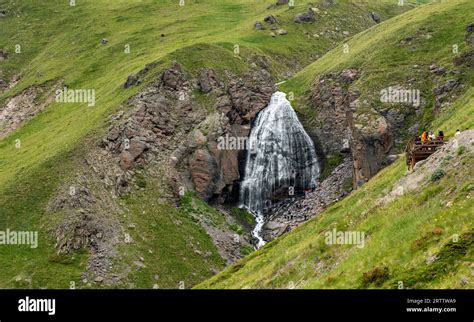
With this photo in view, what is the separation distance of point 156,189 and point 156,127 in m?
12.2

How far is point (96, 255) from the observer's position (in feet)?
221

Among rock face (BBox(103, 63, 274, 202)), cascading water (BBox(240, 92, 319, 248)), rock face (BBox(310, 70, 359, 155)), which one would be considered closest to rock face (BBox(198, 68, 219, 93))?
rock face (BBox(103, 63, 274, 202))

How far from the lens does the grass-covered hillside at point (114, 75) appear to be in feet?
224

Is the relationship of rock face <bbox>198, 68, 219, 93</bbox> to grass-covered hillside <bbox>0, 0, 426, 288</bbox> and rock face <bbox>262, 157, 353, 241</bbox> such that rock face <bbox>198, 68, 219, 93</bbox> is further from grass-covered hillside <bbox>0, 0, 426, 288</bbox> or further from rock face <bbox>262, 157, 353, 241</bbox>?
rock face <bbox>262, 157, 353, 241</bbox>

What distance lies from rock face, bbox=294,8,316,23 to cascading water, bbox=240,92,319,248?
6023cm

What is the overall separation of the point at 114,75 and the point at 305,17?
2268 inches

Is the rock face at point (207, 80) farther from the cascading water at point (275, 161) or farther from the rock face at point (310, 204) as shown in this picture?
the rock face at point (310, 204)

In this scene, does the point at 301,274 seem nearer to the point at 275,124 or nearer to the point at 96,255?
the point at 96,255

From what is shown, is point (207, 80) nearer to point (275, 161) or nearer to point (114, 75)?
point (275, 161)

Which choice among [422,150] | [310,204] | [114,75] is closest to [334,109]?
[310,204]

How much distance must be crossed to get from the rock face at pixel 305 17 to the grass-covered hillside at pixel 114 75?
188cm

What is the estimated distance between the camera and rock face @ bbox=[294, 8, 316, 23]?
147250 mm

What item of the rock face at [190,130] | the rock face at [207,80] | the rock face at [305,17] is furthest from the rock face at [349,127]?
the rock face at [305,17]
